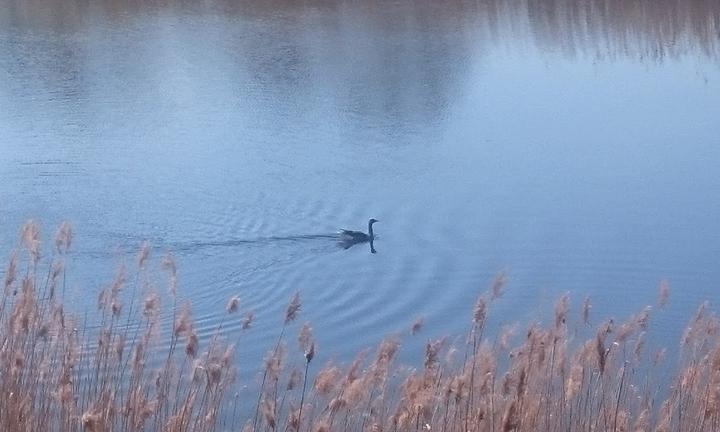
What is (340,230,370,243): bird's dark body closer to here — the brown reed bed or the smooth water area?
the smooth water area

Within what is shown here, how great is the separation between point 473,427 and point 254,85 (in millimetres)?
9453

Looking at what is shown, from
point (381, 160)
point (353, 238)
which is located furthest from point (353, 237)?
point (381, 160)

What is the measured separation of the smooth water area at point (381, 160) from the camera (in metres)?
6.64

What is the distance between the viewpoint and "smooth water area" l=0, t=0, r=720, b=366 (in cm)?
664

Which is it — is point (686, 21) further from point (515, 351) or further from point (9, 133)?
point (515, 351)

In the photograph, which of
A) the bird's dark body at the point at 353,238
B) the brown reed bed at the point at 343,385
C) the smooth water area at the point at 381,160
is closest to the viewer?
the brown reed bed at the point at 343,385

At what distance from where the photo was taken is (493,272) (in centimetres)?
683

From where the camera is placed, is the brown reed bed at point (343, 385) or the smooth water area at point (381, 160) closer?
the brown reed bed at point (343, 385)

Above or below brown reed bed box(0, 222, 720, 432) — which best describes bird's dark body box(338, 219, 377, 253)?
below

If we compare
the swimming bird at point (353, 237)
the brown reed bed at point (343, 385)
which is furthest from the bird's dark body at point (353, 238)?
the brown reed bed at point (343, 385)

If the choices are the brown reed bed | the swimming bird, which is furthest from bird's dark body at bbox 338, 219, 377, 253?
the brown reed bed

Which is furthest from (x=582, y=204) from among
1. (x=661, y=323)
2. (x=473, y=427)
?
(x=473, y=427)

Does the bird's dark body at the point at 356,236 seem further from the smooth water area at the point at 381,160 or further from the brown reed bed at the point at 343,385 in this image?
the brown reed bed at the point at 343,385

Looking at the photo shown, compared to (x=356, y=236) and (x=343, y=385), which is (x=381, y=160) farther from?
(x=343, y=385)
